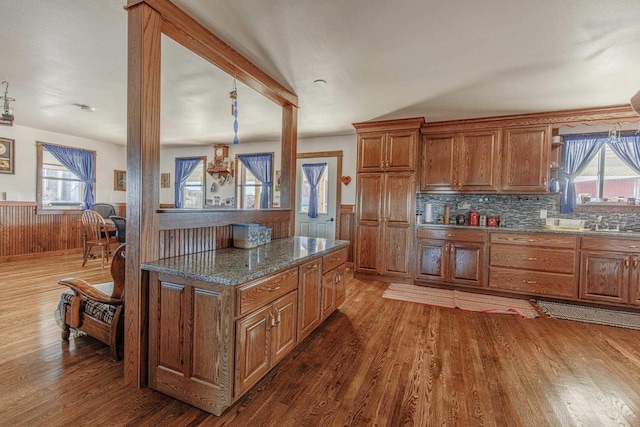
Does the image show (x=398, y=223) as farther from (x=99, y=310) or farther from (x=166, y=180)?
(x=166, y=180)

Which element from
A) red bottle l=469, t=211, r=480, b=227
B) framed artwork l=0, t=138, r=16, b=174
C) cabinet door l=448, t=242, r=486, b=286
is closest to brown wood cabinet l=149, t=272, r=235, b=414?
cabinet door l=448, t=242, r=486, b=286

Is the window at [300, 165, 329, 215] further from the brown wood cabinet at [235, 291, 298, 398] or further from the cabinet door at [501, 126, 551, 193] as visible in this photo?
the brown wood cabinet at [235, 291, 298, 398]

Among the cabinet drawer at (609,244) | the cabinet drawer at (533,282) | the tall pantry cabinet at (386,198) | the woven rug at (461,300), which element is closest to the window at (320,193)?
the tall pantry cabinet at (386,198)

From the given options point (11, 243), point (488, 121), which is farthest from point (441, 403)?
point (11, 243)

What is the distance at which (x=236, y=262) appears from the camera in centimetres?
194

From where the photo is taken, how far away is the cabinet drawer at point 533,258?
361cm

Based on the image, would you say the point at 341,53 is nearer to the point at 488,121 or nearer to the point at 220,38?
the point at 220,38

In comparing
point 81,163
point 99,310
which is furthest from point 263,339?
point 81,163

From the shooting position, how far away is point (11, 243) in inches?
202

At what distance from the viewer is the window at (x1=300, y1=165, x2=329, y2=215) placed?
5625mm

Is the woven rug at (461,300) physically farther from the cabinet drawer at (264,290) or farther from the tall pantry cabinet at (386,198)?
the cabinet drawer at (264,290)

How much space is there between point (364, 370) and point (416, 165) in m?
3.03

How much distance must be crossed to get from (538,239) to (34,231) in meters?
8.14

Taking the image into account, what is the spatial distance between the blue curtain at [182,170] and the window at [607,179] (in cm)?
712
